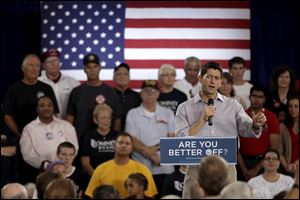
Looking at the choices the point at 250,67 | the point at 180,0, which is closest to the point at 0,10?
the point at 180,0

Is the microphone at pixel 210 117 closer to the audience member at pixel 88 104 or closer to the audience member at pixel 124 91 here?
the audience member at pixel 88 104

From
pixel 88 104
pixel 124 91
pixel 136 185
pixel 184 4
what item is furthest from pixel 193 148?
pixel 184 4

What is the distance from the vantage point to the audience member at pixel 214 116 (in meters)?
6.82

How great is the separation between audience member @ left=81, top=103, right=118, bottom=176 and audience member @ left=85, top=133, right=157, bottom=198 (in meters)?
0.37

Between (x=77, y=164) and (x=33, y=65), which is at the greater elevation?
(x=33, y=65)

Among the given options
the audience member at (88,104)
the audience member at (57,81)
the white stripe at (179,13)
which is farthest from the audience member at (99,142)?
the white stripe at (179,13)

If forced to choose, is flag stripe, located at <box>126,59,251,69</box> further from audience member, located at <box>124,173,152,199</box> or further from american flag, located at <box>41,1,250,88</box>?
audience member, located at <box>124,173,152,199</box>

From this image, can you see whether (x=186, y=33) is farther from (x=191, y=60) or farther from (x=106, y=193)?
(x=106, y=193)

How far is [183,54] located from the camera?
11.2 meters

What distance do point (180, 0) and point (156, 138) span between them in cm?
234

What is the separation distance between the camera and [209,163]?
5398 mm

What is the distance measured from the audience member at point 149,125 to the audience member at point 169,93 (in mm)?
237

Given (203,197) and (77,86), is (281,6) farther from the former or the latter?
(203,197)

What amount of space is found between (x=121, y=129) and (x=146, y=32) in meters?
1.81
